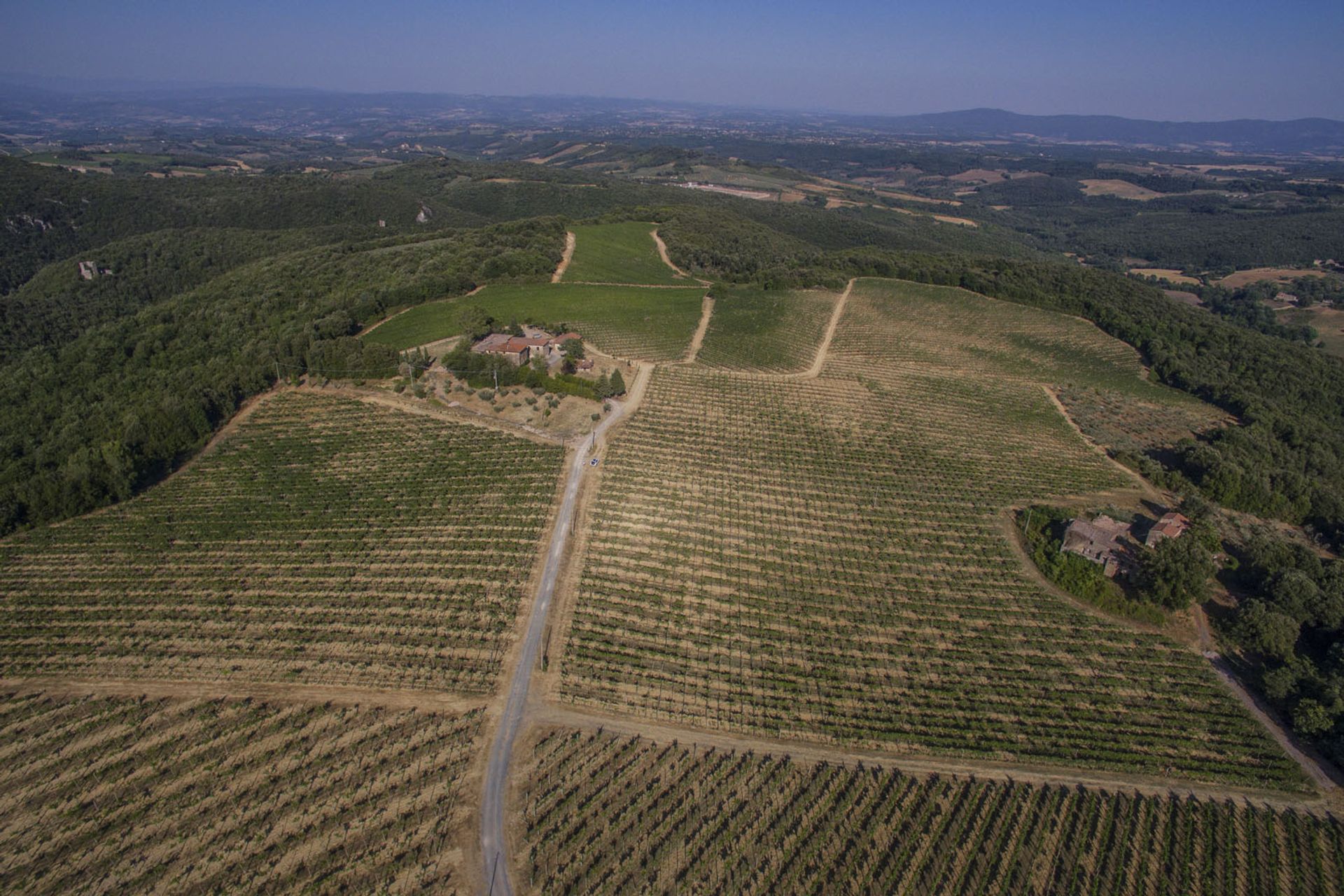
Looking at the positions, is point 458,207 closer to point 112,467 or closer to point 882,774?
point 112,467

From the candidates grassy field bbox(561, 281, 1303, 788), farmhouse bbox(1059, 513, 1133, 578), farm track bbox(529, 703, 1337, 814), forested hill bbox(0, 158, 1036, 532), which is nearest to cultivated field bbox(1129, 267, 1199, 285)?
forested hill bbox(0, 158, 1036, 532)

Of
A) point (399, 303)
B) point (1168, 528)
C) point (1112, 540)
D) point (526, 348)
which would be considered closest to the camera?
point (1112, 540)

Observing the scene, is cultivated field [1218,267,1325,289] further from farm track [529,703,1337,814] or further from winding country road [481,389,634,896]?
winding country road [481,389,634,896]

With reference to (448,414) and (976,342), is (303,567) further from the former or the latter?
(976,342)

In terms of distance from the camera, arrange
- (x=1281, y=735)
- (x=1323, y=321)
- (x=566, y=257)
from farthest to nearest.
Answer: (x=1323, y=321)
(x=566, y=257)
(x=1281, y=735)

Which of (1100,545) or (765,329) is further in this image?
(765,329)

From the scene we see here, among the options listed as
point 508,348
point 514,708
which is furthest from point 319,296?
point 514,708

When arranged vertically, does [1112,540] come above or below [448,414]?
below
